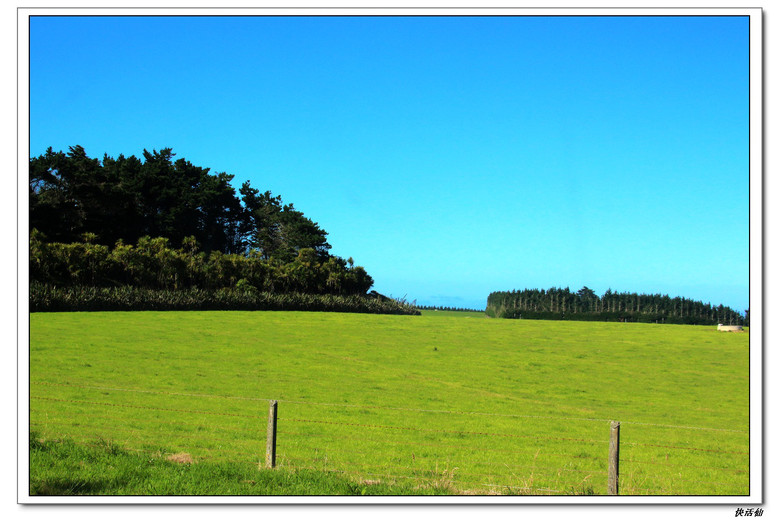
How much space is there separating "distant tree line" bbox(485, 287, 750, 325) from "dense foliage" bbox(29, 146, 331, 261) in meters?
22.7

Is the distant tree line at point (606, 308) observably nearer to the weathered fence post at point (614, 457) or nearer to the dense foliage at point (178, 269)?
the dense foliage at point (178, 269)

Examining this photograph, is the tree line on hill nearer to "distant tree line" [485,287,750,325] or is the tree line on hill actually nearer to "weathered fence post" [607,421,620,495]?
"distant tree line" [485,287,750,325]

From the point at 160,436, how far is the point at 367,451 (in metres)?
4.69

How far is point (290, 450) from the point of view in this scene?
13875mm

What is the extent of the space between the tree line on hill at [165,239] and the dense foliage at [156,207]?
0.37 ft

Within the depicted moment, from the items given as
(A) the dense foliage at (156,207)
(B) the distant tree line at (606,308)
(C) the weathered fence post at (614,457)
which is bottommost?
(B) the distant tree line at (606,308)

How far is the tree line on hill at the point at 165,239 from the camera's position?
46.9 metres

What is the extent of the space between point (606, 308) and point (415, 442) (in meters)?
53.7

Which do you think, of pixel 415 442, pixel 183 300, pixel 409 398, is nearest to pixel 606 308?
pixel 183 300

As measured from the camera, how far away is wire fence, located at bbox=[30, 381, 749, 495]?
38.9 ft

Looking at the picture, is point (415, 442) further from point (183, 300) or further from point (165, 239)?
point (165, 239)

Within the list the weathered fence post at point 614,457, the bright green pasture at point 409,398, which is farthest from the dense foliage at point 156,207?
the weathered fence post at point 614,457
